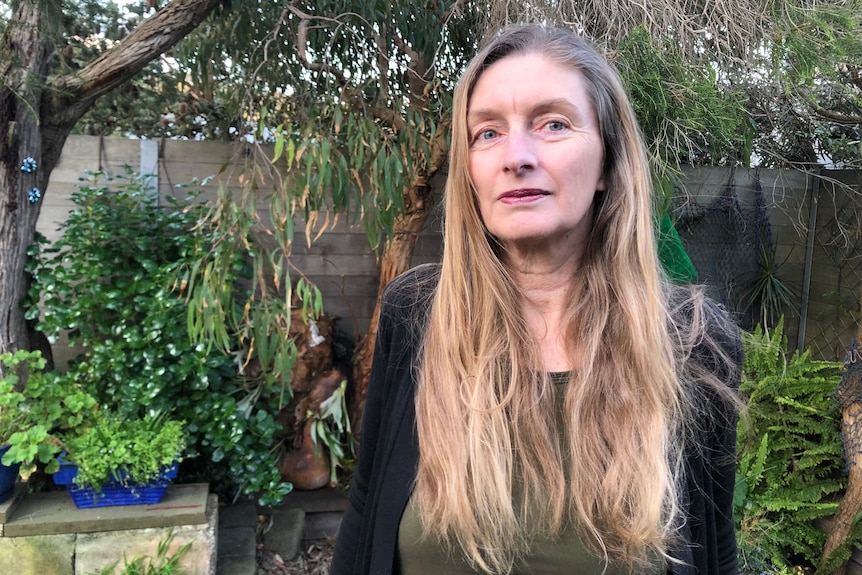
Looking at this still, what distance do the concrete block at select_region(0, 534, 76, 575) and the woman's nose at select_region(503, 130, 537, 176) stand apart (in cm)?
250

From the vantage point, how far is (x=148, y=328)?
2805mm

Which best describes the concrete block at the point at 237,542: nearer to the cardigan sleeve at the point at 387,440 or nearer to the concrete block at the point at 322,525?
the concrete block at the point at 322,525

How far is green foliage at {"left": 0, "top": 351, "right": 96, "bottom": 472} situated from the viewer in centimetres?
234

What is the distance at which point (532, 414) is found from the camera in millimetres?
1030

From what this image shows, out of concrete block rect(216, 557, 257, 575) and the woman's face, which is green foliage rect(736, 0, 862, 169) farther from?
concrete block rect(216, 557, 257, 575)

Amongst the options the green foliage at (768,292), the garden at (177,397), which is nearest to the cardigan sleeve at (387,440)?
the garden at (177,397)

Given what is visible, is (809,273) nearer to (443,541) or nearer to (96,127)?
(443,541)

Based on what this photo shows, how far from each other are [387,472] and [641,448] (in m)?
0.46

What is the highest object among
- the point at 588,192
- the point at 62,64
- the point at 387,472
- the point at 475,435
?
the point at 62,64

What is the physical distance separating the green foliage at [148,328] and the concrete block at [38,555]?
1.86 ft

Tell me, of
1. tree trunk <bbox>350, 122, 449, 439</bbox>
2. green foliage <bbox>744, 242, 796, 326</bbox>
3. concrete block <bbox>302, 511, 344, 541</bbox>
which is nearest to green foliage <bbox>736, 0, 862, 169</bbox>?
green foliage <bbox>744, 242, 796, 326</bbox>

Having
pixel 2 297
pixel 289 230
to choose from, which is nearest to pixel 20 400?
pixel 2 297

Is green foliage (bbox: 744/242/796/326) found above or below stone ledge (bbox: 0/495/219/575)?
above

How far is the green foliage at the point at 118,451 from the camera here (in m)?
2.42
